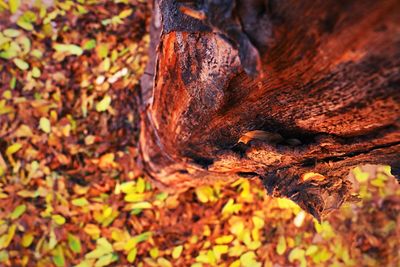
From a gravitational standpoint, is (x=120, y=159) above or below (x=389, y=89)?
below

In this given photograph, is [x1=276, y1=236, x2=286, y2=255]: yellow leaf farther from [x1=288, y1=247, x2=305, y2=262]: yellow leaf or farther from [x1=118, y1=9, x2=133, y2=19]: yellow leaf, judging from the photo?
[x1=118, y1=9, x2=133, y2=19]: yellow leaf

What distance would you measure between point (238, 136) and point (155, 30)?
0.70 m

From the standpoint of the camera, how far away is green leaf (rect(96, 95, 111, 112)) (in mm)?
1453

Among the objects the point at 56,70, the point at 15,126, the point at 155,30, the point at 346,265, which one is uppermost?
the point at 155,30

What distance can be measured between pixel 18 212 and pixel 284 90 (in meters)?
1.23

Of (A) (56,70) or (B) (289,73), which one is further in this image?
(A) (56,70)

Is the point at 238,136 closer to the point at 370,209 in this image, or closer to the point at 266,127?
the point at 266,127

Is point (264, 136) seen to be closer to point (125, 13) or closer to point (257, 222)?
point (257, 222)

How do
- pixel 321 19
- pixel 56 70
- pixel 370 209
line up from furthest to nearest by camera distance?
pixel 370 209
pixel 56 70
pixel 321 19

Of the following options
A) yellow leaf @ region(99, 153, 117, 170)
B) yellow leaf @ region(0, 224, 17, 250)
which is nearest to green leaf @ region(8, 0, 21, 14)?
yellow leaf @ region(99, 153, 117, 170)

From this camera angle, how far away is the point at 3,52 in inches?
58.9

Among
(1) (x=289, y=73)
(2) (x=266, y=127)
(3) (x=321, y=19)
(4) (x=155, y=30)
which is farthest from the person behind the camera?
(4) (x=155, y=30)

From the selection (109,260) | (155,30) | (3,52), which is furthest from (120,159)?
(3,52)

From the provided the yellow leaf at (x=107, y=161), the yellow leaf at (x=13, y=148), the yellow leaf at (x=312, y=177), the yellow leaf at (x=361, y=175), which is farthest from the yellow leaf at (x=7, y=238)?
the yellow leaf at (x=361, y=175)
